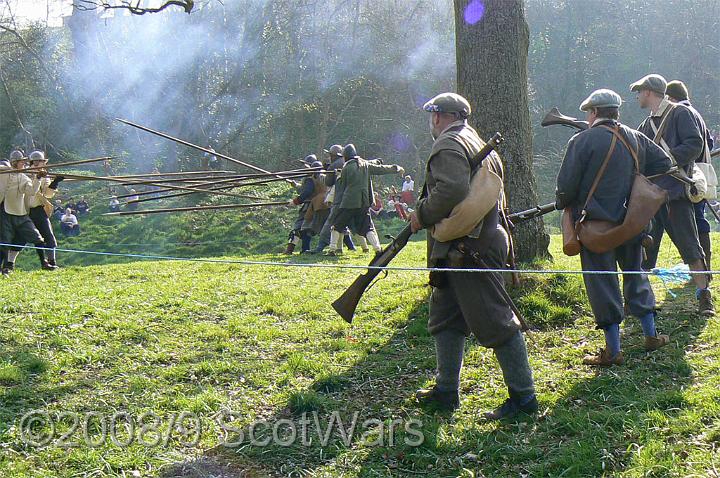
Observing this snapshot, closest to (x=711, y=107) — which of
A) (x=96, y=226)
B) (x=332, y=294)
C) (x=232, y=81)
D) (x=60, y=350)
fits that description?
(x=232, y=81)

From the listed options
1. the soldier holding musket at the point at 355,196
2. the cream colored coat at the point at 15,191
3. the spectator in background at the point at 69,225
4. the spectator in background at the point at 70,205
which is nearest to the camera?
the cream colored coat at the point at 15,191

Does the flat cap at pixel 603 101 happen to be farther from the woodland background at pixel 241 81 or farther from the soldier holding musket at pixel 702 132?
the woodland background at pixel 241 81

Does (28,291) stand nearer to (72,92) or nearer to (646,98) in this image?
(646,98)

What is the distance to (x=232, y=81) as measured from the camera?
34.7 metres

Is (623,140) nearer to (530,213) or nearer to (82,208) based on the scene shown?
(530,213)

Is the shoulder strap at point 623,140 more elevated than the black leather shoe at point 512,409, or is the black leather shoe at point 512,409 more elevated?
the shoulder strap at point 623,140

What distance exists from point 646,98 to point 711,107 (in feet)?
113

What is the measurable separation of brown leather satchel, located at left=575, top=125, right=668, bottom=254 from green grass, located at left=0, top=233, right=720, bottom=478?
3.31ft

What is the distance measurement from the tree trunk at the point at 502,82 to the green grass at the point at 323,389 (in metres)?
0.97

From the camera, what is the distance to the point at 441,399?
→ 5.35 m

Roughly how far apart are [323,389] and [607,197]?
2667mm

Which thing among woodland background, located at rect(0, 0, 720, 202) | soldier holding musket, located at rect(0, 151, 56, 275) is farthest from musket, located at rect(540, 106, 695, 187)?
woodland background, located at rect(0, 0, 720, 202)

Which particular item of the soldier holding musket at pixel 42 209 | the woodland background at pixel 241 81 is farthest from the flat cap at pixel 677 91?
the woodland background at pixel 241 81

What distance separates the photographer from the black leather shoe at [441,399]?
5332 mm
